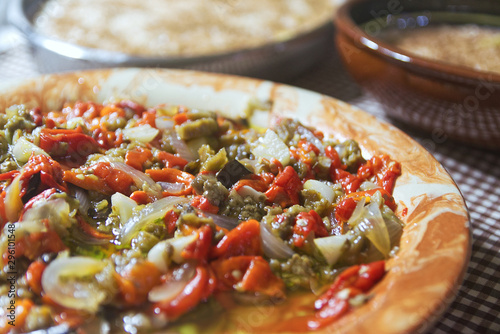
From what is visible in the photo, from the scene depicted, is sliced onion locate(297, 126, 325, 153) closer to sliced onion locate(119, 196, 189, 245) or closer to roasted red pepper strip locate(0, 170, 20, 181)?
sliced onion locate(119, 196, 189, 245)

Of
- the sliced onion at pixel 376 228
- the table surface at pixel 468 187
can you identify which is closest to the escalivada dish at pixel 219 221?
the sliced onion at pixel 376 228

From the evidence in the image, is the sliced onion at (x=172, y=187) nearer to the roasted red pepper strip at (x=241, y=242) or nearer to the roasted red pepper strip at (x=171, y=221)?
the roasted red pepper strip at (x=171, y=221)

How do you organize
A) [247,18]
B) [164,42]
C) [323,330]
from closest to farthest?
[323,330] → [164,42] → [247,18]

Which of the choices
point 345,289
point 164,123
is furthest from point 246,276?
point 164,123

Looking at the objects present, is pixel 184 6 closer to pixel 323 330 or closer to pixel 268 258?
pixel 268 258

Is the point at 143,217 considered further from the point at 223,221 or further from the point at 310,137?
the point at 310,137

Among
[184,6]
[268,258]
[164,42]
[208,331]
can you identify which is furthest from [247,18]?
[208,331]
